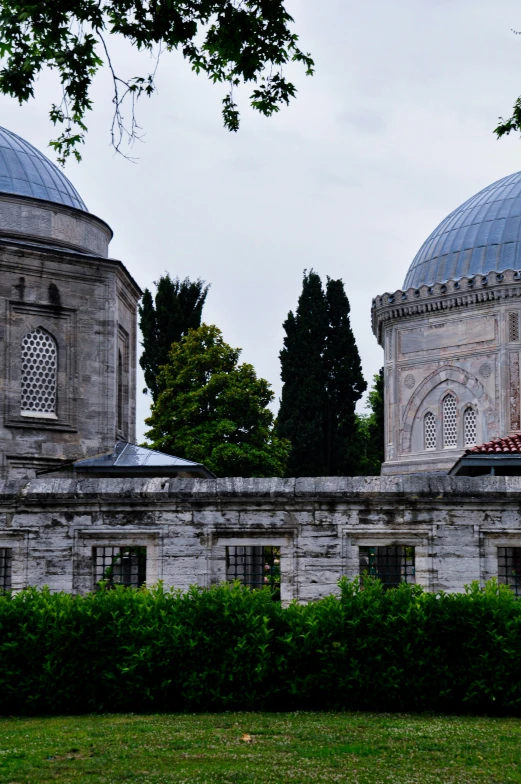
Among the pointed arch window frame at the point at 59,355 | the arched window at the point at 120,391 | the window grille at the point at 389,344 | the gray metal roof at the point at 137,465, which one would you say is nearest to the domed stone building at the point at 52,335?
the pointed arch window frame at the point at 59,355

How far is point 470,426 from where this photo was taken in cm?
4078

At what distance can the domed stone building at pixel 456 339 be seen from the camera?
130ft

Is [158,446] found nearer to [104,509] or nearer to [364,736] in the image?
[104,509]

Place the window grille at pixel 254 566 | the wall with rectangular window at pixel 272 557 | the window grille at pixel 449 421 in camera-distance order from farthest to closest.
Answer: the window grille at pixel 449 421 → the window grille at pixel 254 566 → the wall with rectangular window at pixel 272 557

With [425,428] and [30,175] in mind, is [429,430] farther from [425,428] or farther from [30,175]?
[30,175]

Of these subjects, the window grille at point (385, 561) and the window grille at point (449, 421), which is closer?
the window grille at point (385, 561)

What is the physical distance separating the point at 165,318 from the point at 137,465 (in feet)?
88.1

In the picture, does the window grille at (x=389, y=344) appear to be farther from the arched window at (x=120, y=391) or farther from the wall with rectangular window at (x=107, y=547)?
the wall with rectangular window at (x=107, y=547)

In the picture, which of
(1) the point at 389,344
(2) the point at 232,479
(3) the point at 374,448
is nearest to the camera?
(2) the point at 232,479

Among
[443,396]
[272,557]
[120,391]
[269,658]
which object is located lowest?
[269,658]

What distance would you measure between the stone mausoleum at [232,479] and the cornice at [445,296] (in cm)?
6

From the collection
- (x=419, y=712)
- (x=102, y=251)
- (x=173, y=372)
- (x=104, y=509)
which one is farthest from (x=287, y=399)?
(x=419, y=712)

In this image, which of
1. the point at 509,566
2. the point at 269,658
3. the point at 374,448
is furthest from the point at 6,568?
the point at 374,448

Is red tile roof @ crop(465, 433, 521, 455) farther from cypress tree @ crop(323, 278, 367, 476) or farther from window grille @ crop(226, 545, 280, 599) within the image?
cypress tree @ crop(323, 278, 367, 476)
